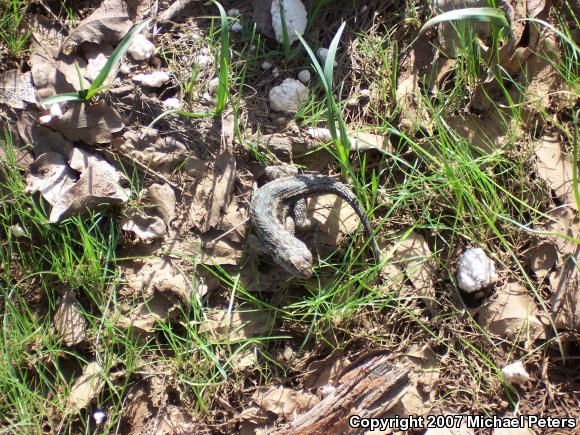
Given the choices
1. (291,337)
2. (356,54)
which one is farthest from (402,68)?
A: (291,337)

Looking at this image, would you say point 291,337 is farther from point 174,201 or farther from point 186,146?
point 186,146

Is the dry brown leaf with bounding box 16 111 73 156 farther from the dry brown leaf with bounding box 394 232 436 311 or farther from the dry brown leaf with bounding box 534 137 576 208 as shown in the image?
the dry brown leaf with bounding box 534 137 576 208

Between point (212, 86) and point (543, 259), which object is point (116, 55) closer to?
point (212, 86)

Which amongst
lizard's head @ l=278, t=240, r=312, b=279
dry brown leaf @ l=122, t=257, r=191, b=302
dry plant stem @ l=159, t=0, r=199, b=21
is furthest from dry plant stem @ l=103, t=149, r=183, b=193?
dry plant stem @ l=159, t=0, r=199, b=21

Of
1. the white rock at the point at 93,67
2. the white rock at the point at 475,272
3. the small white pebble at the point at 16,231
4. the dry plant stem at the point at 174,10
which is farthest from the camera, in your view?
the dry plant stem at the point at 174,10

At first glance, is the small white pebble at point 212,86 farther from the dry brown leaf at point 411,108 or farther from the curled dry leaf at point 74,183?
the dry brown leaf at point 411,108

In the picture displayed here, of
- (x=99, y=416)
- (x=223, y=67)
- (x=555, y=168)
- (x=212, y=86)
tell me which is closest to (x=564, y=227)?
(x=555, y=168)

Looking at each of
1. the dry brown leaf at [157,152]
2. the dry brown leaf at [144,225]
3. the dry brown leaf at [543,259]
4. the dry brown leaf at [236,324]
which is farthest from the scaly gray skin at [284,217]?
the dry brown leaf at [543,259]
